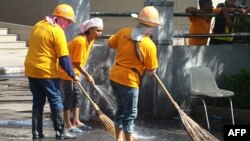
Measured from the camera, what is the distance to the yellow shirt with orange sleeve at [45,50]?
809 centimetres

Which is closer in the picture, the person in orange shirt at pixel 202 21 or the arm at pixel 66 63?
the arm at pixel 66 63

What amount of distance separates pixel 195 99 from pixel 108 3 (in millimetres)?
11913

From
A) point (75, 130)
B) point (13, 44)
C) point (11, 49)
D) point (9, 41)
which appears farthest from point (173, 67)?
point (9, 41)

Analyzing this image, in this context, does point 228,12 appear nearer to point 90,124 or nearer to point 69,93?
point 90,124

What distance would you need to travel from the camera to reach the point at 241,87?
35.2 feet

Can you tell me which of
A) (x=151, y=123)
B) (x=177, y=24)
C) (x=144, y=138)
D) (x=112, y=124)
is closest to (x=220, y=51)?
(x=151, y=123)

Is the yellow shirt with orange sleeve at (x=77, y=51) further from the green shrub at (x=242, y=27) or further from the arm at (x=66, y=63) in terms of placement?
the green shrub at (x=242, y=27)

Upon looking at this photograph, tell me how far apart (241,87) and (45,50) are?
13.0 feet

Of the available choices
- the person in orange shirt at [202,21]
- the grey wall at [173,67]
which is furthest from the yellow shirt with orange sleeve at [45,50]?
the person in orange shirt at [202,21]

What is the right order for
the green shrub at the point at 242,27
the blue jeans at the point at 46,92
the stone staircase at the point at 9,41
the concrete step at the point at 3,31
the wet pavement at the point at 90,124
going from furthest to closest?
the concrete step at the point at 3,31, the stone staircase at the point at 9,41, the green shrub at the point at 242,27, the wet pavement at the point at 90,124, the blue jeans at the point at 46,92

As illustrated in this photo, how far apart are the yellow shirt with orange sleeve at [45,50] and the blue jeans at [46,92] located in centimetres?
9

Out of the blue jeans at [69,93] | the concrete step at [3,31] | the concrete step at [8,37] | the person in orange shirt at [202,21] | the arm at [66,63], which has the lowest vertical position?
the concrete step at [8,37]

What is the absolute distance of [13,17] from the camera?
2314 centimetres

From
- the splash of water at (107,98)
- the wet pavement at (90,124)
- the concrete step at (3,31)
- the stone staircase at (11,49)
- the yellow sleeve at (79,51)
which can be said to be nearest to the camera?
the yellow sleeve at (79,51)
